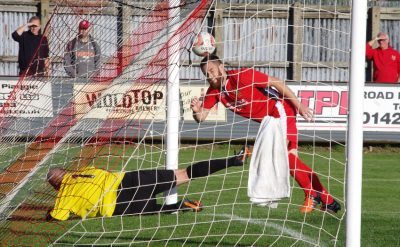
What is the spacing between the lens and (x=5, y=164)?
9031 millimetres

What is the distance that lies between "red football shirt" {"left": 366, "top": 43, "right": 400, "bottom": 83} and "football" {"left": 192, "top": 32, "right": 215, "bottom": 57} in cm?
1207

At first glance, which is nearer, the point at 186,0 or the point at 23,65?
the point at 186,0

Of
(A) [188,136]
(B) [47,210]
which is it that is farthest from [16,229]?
(A) [188,136]

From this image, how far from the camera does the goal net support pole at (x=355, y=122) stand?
6.80 meters

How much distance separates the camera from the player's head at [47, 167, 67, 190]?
8164 mm

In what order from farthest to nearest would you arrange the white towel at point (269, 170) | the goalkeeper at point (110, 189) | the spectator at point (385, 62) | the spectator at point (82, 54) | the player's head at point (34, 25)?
the spectator at point (385, 62), the player's head at point (34, 25), the spectator at point (82, 54), the goalkeeper at point (110, 189), the white towel at point (269, 170)

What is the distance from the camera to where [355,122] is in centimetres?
683

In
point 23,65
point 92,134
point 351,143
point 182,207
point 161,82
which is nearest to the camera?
point 351,143

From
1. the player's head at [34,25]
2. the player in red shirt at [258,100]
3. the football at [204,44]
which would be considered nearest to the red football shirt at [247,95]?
the player in red shirt at [258,100]

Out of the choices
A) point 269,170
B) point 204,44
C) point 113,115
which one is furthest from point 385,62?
point 113,115

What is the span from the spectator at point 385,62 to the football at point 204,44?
1197cm

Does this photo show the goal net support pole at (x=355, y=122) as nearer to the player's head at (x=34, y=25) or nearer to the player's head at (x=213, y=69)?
the player's head at (x=213, y=69)

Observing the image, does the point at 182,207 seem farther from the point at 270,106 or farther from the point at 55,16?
the point at 55,16

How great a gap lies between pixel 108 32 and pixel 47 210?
1.75 m
